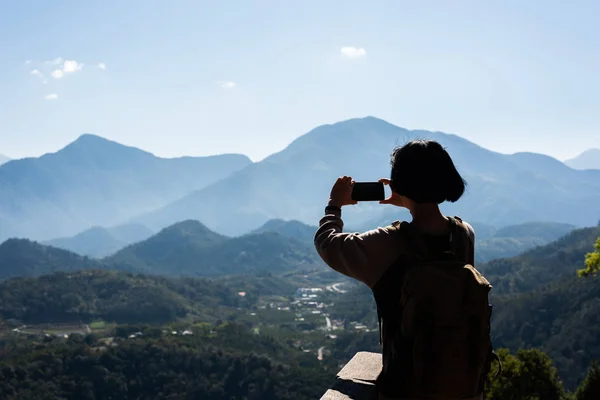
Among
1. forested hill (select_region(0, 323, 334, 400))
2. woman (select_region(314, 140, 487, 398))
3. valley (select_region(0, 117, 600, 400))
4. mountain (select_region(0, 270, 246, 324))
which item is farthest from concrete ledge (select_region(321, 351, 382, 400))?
mountain (select_region(0, 270, 246, 324))

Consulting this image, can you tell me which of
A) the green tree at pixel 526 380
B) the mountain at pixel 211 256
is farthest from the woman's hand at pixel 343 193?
the mountain at pixel 211 256

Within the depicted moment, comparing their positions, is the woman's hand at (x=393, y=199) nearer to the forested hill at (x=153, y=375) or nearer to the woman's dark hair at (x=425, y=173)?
the woman's dark hair at (x=425, y=173)

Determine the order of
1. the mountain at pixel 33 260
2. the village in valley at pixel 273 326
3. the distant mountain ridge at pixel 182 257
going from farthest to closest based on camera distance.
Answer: the distant mountain ridge at pixel 182 257 → the mountain at pixel 33 260 → the village in valley at pixel 273 326

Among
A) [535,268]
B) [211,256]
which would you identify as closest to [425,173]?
[535,268]

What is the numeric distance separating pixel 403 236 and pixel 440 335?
0.38 metres

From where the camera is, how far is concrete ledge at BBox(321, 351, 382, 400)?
6.72ft

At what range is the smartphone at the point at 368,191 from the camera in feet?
7.27

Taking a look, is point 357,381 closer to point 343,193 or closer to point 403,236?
point 403,236

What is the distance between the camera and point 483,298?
1843 millimetres

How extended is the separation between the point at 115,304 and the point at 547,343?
76.6m

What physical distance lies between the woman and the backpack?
51mm

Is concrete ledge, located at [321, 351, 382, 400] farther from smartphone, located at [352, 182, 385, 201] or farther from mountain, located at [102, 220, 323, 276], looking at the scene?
mountain, located at [102, 220, 323, 276]

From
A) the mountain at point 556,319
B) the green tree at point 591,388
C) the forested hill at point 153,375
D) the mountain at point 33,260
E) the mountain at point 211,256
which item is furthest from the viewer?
the mountain at point 211,256

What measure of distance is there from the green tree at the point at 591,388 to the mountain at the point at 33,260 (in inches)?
6059
